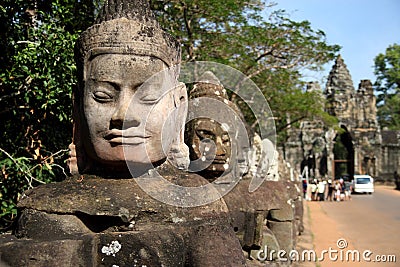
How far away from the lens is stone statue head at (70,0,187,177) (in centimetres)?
230

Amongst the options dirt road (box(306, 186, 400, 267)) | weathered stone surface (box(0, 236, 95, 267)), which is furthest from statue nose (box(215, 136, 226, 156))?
dirt road (box(306, 186, 400, 267))

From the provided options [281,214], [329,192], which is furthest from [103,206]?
[329,192]

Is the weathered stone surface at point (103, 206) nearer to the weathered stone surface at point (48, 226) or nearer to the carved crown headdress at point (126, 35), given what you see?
the weathered stone surface at point (48, 226)

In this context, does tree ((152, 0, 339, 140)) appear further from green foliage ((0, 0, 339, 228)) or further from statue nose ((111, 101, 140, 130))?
statue nose ((111, 101, 140, 130))

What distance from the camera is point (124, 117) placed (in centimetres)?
226

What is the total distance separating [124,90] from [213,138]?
168 centimetres

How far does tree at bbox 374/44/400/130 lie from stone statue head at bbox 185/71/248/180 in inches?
1606

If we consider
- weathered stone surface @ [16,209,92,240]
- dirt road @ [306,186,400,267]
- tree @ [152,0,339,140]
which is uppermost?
tree @ [152,0,339,140]

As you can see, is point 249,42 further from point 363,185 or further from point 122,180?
point 363,185

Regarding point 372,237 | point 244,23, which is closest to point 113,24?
point 372,237

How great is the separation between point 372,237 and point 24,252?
9342mm

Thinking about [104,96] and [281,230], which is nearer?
[104,96]

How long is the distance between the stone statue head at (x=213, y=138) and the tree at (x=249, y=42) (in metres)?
6.18

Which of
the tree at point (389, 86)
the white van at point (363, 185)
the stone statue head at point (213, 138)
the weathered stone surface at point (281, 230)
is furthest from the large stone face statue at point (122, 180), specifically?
the tree at point (389, 86)
